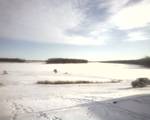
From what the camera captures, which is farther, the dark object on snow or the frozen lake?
the frozen lake

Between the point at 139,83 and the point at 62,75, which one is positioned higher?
the point at 139,83

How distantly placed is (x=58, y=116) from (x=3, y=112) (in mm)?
Answer: 2496

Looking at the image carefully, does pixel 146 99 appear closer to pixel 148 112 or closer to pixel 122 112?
pixel 148 112

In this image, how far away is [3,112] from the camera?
6.30 meters

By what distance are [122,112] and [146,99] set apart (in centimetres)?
226

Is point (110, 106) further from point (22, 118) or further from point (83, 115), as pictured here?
point (22, 118)

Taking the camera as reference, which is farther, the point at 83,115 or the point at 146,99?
the point at 146,99

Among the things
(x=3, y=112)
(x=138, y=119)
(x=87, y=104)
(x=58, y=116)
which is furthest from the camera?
(x=87, y=104)

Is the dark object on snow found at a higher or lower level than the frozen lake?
higher

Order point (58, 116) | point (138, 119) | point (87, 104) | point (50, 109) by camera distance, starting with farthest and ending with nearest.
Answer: point (87, 104) < point (50, 109) < point (58, 116) < point (138, 119)

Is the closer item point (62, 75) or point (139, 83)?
point (139, 83)

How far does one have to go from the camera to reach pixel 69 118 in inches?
222

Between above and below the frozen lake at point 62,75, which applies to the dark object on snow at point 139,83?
above

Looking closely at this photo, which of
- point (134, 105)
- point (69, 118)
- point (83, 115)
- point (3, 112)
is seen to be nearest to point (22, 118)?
point (3, 112)
